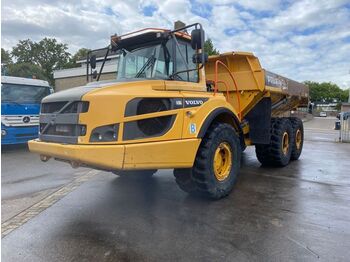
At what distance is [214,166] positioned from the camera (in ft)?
16.8

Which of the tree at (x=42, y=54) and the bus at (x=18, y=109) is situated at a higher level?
the tree at (x=42, y=54)

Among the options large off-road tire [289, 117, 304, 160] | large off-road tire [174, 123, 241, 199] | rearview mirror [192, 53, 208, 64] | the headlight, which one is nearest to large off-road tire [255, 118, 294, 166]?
large off-road tire [289, 117, 304, 160]

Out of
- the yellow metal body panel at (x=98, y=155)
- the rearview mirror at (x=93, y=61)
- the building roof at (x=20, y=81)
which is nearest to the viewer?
the yellow metal body panel at (x=98, y=155)

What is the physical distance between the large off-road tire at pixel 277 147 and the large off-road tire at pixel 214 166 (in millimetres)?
2303

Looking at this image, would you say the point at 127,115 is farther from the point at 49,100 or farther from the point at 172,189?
the point at 172,189

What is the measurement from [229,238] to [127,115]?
1892 mm

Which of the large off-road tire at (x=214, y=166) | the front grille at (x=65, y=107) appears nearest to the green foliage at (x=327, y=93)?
the large off-road tire at (x=214, y=166)

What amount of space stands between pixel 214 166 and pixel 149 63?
6.23 ft

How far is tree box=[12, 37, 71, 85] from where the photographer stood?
52.9 meters

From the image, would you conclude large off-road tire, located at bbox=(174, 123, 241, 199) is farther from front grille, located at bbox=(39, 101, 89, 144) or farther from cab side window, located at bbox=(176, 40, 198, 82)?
front grille, located at bbox=(39, 101, 89, 144)

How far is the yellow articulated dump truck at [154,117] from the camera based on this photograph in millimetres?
3909

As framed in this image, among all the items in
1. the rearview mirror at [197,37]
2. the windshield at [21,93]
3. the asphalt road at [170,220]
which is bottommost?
the asphalt road at [170,220]

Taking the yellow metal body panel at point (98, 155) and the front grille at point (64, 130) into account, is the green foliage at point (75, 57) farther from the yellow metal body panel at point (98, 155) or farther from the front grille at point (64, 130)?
the yellow metal body panel at point (98, 155)

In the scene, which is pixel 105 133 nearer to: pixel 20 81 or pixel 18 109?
pixel 18 109
